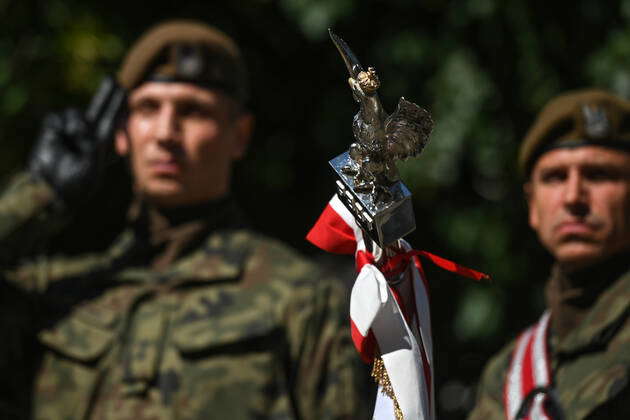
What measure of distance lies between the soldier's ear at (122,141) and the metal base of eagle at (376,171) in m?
2.04

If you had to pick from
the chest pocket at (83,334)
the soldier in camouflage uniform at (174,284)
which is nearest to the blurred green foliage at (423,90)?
the soldier in camouflage uniform at (174,284)

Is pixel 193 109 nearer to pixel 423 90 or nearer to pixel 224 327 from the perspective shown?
pixel 224 327

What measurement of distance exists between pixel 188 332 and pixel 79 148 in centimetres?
89

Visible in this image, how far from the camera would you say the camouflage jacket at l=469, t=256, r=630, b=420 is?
3.52m

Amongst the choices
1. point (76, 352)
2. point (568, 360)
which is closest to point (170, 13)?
point (76, 352)

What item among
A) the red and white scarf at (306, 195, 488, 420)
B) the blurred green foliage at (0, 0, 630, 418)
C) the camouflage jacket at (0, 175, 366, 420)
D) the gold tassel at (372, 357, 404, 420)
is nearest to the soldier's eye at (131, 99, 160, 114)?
the camouflage jacket at (0, 175, 366, 420)

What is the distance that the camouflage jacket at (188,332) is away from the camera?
4125 millimetres

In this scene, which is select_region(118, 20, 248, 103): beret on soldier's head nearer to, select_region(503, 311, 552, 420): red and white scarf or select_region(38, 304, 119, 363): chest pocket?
select_region(38, 304, 119, 363): chest pocket

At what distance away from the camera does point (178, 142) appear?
4348 mm

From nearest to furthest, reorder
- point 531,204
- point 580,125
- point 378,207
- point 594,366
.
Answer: point 378,207 → point 594,366 → point 580,125 → point 531,204

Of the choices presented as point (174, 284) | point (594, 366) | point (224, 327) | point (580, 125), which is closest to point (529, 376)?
point (594, 366)

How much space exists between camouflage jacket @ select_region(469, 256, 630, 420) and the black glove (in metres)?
1.70

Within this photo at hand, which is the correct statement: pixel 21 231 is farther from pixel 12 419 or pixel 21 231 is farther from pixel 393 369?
pixel 393 369

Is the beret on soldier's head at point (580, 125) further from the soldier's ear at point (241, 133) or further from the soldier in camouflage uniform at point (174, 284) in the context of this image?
the soldier's ear at point (241, 133)
